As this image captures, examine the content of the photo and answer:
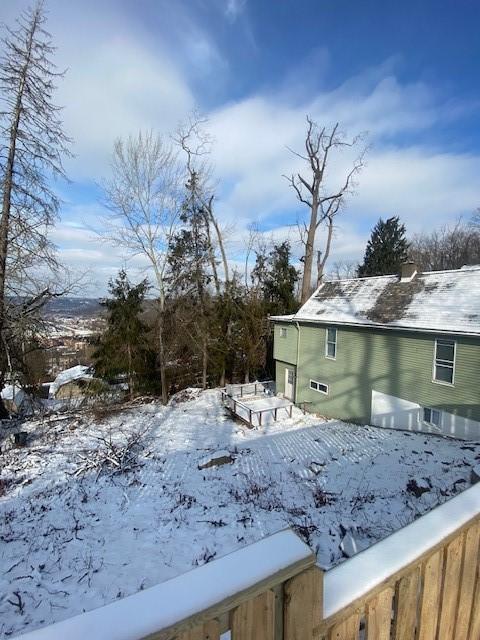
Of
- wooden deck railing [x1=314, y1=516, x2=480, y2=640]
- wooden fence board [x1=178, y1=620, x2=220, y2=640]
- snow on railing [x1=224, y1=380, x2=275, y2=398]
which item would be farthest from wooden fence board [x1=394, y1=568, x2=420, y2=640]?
snow on railing [x1=224, y1=380, x2=275, y2=398]

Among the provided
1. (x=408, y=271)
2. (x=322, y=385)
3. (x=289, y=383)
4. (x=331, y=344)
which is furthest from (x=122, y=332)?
(x=408, y=271)

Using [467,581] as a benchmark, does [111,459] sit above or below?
below

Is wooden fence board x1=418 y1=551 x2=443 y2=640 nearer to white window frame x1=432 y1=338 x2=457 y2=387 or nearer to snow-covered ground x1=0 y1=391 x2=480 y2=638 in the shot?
snow-covered ground x1=0 y1=391 x2=480 y2=638

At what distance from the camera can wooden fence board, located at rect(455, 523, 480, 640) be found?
142 cm

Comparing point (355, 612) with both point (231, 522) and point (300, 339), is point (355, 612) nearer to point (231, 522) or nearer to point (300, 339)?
point (231, 522)

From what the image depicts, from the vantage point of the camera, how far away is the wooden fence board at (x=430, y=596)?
128cm

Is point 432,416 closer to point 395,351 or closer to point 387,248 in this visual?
point 395,351

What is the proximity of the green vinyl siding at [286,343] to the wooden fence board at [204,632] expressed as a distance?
1627 cm

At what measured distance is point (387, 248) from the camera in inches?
1265

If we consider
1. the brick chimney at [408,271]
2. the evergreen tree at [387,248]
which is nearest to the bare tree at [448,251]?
the evergreen tree at [387,248]

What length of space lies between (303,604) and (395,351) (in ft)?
41.5

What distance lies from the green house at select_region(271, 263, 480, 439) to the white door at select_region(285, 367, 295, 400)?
54cm

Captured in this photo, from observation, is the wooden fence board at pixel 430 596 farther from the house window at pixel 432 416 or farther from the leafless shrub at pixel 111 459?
the house window at pixel 432 416

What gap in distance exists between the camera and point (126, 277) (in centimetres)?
1716
